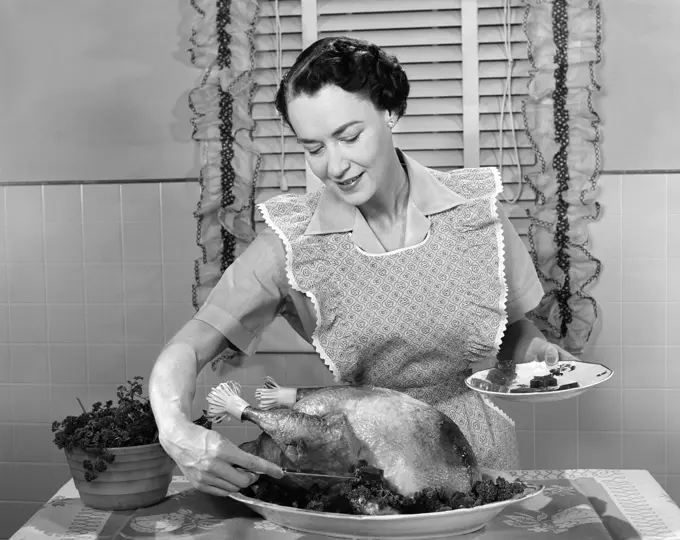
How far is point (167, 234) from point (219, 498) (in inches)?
72.9

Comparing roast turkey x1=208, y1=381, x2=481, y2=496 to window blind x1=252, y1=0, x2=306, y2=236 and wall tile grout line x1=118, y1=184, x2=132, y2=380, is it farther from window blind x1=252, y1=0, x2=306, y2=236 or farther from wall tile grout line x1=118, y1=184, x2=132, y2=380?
wall tile grout line x1=118, y1=184, x2=132, y2=380

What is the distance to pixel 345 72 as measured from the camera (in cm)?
174

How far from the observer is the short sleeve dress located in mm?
1884

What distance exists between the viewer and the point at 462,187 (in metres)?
2.06

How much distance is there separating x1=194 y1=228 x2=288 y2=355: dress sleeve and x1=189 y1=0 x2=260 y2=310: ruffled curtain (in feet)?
4.06

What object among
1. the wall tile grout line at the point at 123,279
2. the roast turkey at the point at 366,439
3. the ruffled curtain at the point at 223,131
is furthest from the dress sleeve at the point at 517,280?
the wall tile grout line at the point at 123,279

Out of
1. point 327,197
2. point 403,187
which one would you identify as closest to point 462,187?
point 403,187

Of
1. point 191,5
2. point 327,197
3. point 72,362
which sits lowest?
point 72,362

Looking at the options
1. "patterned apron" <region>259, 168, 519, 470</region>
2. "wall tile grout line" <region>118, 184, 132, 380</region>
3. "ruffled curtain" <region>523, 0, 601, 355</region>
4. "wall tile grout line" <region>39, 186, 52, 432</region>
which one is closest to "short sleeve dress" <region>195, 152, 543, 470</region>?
"patterned apron" <region>259, 168, 519, 470</region>

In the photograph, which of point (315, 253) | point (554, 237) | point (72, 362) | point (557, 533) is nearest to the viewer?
point (557, 533)

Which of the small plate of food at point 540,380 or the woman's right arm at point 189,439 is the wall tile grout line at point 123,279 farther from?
the small plate of food at point 540,380

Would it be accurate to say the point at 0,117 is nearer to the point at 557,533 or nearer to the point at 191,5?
the point at 191,5

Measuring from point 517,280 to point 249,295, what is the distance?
643mm

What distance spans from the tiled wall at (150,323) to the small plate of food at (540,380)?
1.59 metres
